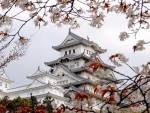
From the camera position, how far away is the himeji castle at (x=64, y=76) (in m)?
33.6

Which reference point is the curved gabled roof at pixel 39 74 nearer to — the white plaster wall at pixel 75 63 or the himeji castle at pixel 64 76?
the himeji castle at pixel 64 76

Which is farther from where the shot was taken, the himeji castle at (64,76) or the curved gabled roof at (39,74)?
the curved gabled roof at (39,74)

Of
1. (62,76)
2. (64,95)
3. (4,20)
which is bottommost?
(4,20)

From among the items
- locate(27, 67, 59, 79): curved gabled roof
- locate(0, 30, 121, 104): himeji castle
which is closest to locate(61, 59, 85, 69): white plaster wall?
locate(0, 30, 121, 104): himeji castle

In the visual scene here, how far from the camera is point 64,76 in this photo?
128 ft

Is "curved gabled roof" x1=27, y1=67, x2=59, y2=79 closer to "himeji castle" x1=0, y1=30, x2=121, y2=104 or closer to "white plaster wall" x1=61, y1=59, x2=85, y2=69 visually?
"himeji castle" x1=0, y1=30, x2=121, y2=104

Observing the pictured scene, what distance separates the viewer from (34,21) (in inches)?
181

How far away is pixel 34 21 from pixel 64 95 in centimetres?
3073

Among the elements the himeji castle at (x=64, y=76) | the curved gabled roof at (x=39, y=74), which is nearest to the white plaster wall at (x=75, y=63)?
the himeji castle at (x=64, y=76)

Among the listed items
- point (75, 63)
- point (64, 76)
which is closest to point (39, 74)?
point (64, 76)

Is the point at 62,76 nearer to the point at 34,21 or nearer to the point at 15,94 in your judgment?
the point at 15,94

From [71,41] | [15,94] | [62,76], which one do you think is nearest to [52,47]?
[71,41]

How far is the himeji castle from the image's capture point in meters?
33.6

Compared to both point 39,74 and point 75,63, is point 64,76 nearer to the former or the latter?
point 75,63
